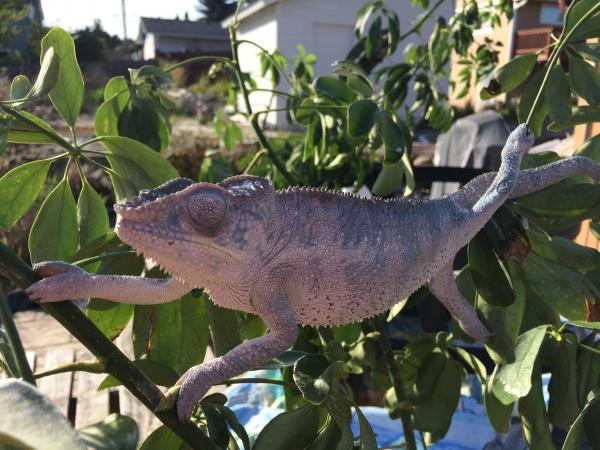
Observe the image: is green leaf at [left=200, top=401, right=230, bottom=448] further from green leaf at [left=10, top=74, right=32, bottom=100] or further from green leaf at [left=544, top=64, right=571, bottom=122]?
green leaf at [left=544, top=64, right=571, bottom=122]

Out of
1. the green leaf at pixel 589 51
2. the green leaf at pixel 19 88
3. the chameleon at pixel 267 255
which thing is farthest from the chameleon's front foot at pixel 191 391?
the green leaf at pixel 589 51

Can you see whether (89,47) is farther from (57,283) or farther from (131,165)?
(57,283)

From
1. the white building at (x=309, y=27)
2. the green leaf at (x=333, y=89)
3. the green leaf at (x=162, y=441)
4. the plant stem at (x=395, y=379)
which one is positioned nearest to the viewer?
the green leaf at (x=162, y=441)

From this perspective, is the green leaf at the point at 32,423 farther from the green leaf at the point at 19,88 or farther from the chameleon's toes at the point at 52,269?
the green leaf at the point at 19,88

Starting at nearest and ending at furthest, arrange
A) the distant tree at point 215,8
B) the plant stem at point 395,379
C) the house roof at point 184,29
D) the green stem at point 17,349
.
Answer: the green stem at point 17,349 < the plant stem at point 395,379 < the house roof at point 184,29 < the distant tree at point 215,8

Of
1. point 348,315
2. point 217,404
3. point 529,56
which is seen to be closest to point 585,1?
point 529,56

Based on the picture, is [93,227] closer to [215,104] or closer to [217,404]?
[217,404]

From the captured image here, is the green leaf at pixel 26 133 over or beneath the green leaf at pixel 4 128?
beneath

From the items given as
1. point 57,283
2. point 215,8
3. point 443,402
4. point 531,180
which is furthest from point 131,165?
point 215,8
